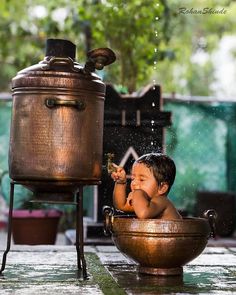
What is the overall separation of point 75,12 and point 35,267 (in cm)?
612

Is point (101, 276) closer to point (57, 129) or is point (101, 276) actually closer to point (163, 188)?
point (163, 188)

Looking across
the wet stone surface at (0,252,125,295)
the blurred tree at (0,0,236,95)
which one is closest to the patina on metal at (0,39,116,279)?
the wet stone surface at (0,252,125,295)

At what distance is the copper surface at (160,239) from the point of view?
133 inches

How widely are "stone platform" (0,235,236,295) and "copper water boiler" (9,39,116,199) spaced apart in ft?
1.60

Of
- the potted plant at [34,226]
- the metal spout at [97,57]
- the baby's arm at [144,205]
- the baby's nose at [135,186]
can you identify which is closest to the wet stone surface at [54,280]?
the baby's arm at [144,205]

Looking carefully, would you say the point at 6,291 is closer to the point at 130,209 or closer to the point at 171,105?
the point at 130,209

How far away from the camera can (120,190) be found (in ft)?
12.1

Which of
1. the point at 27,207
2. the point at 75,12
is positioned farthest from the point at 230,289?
the point at 75,12

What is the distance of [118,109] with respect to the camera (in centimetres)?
635

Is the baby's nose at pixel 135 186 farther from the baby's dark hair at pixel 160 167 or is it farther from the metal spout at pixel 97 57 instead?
the metal spout at pixel 97 57

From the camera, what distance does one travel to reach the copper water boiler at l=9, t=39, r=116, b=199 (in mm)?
3510

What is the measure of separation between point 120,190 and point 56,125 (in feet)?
1.78

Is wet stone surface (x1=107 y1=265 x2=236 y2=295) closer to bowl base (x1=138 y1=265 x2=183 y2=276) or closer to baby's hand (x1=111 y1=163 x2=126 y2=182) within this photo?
bowl base (x1=138 y1=265 x2=183 y2=276)

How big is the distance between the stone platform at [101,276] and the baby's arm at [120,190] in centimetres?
38
